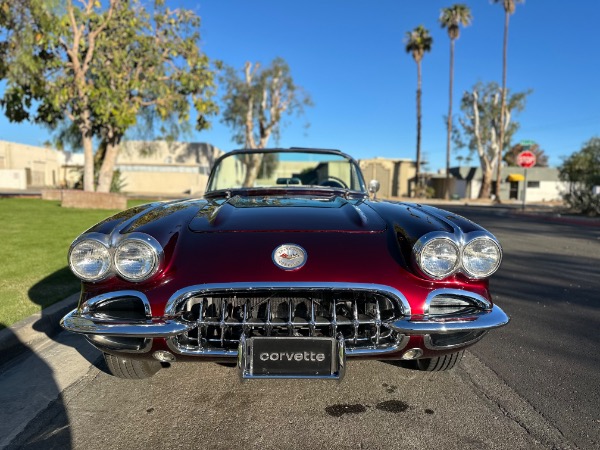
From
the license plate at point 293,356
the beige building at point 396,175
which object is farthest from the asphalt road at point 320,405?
the beige building at point 396,175

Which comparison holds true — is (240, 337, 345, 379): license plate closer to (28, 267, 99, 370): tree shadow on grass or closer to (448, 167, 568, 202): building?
(28, 267, 99, 370): tree shadow on grass

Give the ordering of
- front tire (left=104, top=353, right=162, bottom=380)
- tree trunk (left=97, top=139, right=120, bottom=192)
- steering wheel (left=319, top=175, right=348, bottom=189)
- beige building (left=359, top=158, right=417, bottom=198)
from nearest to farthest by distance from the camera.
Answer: front tire (left=104, top=353, right=162, bottom=380) < steering wheel (left=319, top=175, right=348, bottom=189) < tree trunk (left=97, top=139, right=120, bottom=192) < beige building (left=359, top=158, right=417, bottom=198)

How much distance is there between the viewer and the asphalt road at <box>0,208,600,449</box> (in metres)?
2.12

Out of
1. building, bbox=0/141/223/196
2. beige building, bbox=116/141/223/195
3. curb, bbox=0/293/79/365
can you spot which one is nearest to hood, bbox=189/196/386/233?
curb, bbox=0/293/79/365

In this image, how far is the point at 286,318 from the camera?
2186mm

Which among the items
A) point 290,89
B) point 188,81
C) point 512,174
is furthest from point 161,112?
point 512,174

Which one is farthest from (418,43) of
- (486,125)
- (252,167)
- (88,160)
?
(252,167)

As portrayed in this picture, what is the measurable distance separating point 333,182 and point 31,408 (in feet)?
9.39

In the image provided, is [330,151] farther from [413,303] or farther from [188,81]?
[188,81]

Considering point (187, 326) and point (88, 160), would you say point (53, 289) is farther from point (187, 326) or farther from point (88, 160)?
point (88, 160)

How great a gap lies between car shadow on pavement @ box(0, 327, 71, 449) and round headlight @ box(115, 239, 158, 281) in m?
0.83

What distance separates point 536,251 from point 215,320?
7.78m

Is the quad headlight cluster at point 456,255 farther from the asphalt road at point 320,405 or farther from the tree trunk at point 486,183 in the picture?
the tree trunk at point 486,183

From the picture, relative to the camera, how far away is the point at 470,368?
2.97 meters
